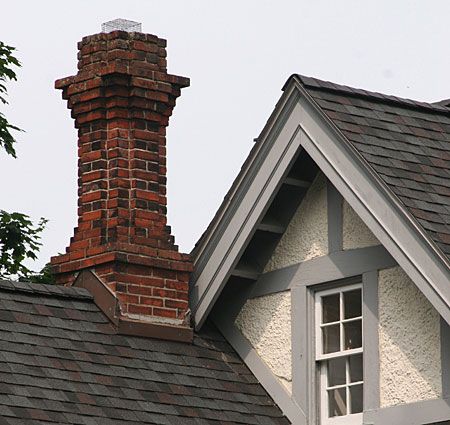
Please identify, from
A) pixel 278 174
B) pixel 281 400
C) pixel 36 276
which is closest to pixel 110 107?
pixel 278 174

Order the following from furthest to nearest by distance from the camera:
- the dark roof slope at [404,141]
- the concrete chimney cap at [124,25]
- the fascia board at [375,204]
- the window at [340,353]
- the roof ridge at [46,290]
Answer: the concrete chimney cap at [124,25]
the roof ridge at [46,290]
the window at [340,353]
the dark roof slope at [404,141]
the fascia board at [375,204]

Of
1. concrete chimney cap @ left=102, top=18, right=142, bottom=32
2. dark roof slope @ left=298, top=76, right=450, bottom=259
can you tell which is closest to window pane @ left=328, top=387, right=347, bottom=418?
dark roof slope @ left=298, top=76, right=450, bottom=259

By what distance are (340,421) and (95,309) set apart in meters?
2.25

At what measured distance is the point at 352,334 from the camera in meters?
14.5

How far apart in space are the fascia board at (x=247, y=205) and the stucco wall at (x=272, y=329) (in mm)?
344

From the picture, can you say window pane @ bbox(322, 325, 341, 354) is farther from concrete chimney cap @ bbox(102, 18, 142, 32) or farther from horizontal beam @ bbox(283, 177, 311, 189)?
concrete chimney cap @ bbox(102, 18, 142, 32)

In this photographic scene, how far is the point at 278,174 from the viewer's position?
48.5 feet

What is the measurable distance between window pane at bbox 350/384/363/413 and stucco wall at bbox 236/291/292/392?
2.04 ft

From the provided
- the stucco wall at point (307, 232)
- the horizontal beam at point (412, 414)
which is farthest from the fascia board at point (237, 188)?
the horizontal beam at point (412, 414)

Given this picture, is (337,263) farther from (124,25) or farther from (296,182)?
(124,25)

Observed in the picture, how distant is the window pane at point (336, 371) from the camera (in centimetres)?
1453

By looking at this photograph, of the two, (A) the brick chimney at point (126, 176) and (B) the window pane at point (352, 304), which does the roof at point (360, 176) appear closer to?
(A) the brick chimney at point (126, 176)

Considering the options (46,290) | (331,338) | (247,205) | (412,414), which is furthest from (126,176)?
(412,414)

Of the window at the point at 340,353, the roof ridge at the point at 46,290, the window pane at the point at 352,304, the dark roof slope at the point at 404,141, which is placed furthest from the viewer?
the roof ridge at the point at 46,290
